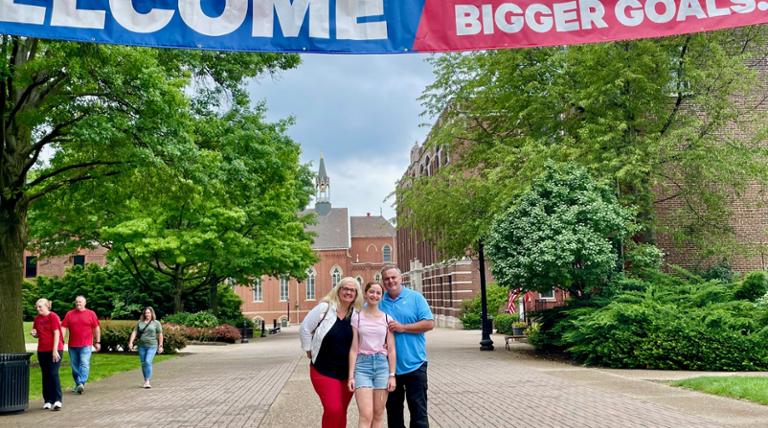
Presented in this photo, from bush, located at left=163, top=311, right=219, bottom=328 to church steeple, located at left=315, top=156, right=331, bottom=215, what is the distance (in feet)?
231

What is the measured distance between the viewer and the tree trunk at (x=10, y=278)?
54.0 feet

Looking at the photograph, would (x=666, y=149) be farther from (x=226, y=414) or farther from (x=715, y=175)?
(x=226, y=414)

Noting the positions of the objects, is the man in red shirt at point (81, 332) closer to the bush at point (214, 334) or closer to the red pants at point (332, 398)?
the red pants at point (332, 398)

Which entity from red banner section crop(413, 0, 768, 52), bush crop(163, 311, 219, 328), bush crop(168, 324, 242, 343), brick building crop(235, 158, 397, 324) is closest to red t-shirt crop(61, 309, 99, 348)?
red banner section crop(413, 0, 768, 52)

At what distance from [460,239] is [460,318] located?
74.4 ft

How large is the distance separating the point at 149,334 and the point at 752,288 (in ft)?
50.0

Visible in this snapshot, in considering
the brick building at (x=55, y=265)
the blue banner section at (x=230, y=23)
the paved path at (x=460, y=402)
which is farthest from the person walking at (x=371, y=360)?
the brick building at (x=55, y=265)

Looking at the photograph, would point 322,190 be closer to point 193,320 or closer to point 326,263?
point 326,263

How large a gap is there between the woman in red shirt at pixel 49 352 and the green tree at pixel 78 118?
165 inches

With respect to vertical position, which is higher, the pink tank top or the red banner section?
the red banner section

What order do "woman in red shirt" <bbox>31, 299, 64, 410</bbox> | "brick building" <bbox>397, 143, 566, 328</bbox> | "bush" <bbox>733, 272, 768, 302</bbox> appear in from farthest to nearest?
"brick building" <bbox>397, 143, 566, 328</bbox> → "bush" <bbox>733, 272, 768, 302</bbox> → "woman in red shirt" <bbox>31, 299, 64, 410</bbox>

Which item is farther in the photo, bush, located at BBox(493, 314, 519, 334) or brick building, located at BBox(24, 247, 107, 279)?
brick building, located at BBox(24, 247, 107, 279)

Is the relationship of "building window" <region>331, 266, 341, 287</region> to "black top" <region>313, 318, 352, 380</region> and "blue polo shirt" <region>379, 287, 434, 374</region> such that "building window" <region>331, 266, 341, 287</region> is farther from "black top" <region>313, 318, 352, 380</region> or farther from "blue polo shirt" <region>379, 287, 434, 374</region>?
"black top" <region>313, 318, 352, 380</region>

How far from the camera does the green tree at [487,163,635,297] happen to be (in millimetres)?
19016
